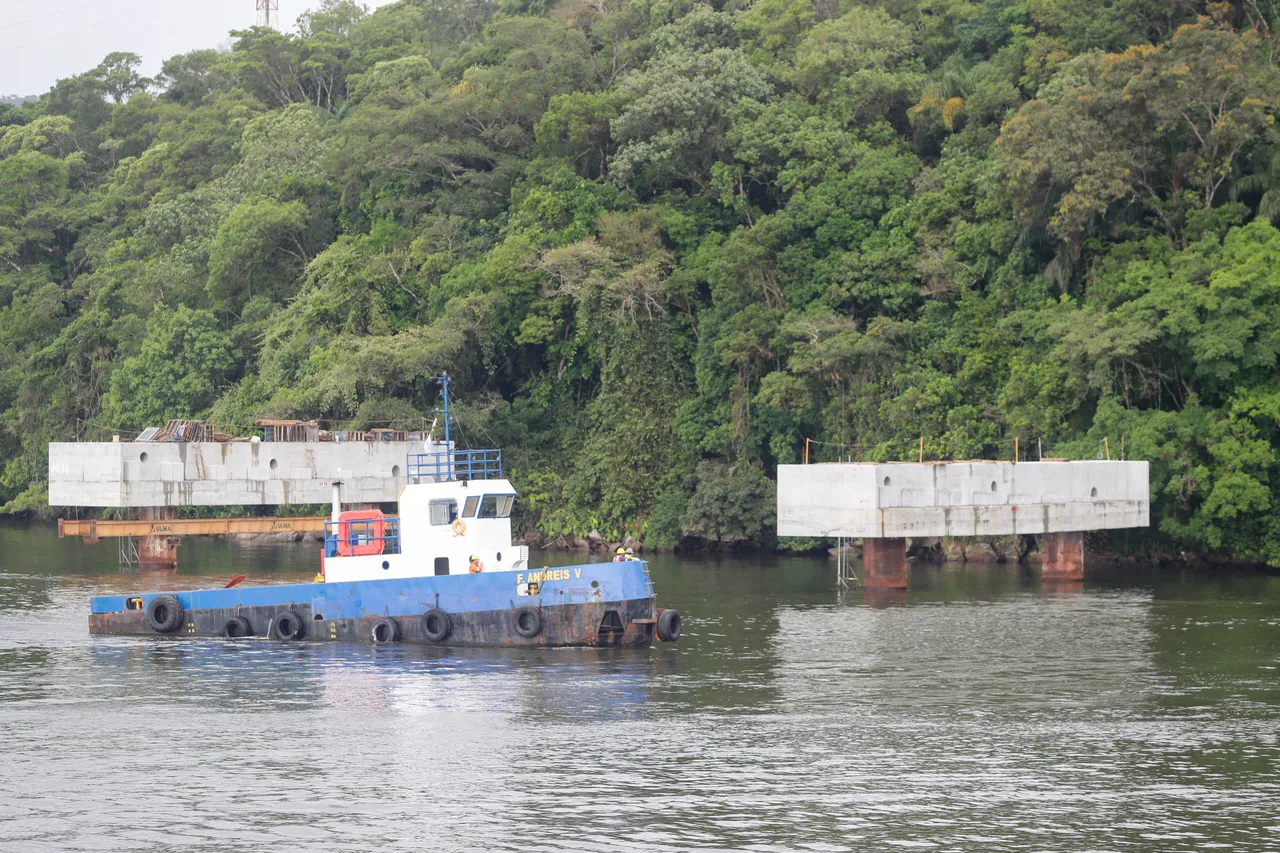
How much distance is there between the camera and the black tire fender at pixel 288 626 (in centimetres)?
4384

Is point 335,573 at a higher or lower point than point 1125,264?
lower

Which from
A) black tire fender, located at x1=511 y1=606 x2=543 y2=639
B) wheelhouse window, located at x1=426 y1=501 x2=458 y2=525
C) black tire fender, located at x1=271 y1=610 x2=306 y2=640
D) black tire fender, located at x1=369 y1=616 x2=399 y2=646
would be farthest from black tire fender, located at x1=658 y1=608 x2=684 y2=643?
black tire fender, located at x1=271 y1=610 x2=306 y2=640

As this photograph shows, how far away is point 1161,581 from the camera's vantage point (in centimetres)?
5591

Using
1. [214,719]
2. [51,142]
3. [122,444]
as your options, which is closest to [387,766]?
[214,719]

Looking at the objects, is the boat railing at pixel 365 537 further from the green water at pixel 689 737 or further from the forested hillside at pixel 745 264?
the forested hillside at pixel 745 264

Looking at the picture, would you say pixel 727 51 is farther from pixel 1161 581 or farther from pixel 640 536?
pixel 1161 581

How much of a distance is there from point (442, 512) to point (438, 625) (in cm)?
293

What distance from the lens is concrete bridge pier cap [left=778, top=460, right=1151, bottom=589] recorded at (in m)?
52.8

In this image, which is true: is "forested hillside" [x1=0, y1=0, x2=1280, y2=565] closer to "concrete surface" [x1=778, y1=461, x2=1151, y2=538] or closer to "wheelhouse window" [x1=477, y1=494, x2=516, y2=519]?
"concrete surface" [x1=778, y1=461, x2=1151, y2=538]

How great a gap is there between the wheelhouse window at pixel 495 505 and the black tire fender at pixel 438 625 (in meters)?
2.73

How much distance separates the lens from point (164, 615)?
4575cm

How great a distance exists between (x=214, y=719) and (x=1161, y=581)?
113 ft

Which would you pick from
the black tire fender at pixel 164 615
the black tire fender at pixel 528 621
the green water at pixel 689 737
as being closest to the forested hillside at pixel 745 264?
the green water at pixel 689 737

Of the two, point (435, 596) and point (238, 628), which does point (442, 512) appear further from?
point (238, 628)
